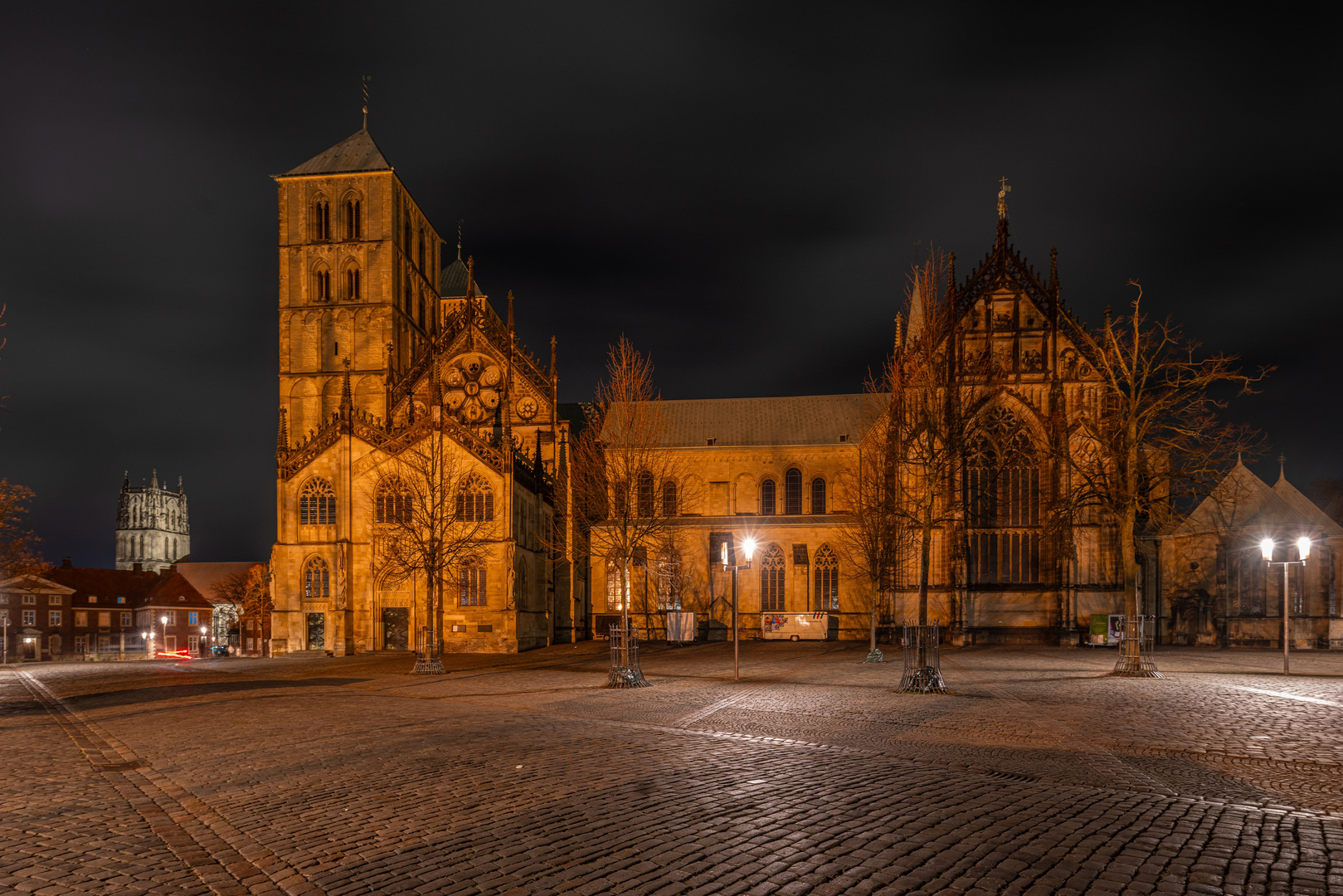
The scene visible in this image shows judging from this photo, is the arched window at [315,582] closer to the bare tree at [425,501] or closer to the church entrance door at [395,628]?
the bare tree at [425,501]

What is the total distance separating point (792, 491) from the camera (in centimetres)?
5606

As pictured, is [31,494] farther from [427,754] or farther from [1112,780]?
[1112,780]

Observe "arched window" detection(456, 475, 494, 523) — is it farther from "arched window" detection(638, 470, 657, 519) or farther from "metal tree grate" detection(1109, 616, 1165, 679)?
"metal tree grate" detection(1109, 616, 1165, 679)

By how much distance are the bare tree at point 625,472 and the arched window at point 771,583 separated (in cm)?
633

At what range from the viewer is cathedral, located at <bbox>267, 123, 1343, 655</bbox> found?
42625 millimetres

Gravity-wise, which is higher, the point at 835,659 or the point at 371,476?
the point at 371,476

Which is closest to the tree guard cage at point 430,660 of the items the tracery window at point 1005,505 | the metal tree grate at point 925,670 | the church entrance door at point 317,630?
the metal tree grate at point 925,670

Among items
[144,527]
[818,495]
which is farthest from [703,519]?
[144,527]

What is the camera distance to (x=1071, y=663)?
31500 millimetres

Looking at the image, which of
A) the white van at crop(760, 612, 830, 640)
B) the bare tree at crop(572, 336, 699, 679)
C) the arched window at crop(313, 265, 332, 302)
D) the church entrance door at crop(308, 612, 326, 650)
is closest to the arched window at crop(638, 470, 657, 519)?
the bare tree at crop(572, 336, 699, 679)

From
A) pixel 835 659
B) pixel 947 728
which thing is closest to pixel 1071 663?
pixel 835 659

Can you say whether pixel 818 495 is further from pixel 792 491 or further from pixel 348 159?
pixel 348 159

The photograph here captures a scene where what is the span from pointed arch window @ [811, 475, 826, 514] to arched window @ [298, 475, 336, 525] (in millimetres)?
28067

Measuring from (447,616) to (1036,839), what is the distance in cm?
3691
